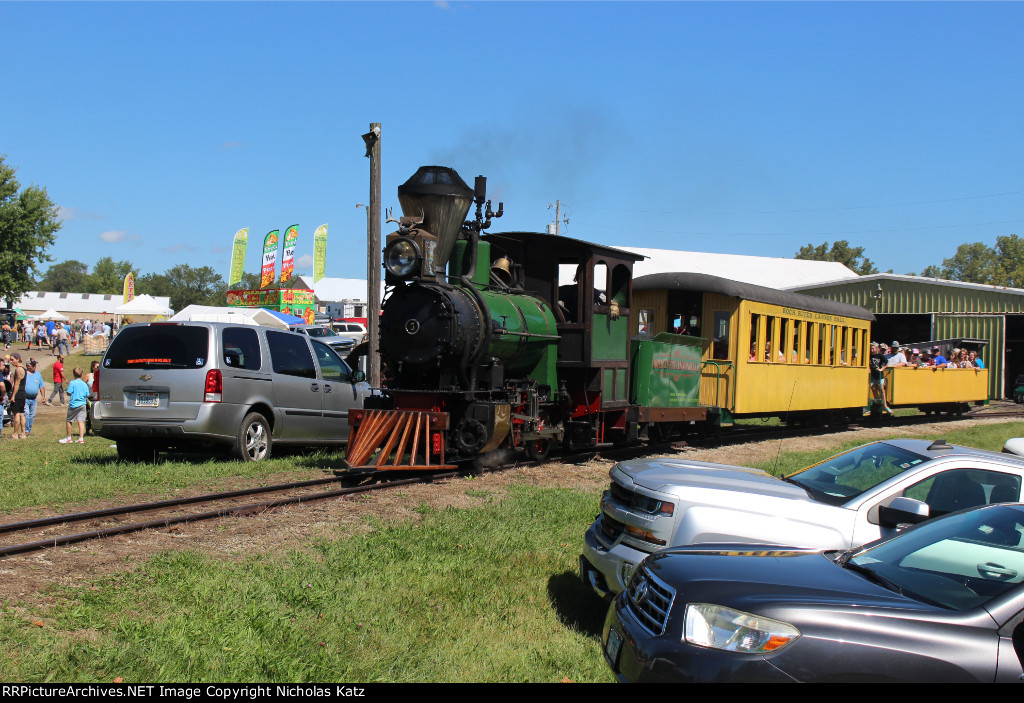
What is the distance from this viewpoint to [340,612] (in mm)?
5020

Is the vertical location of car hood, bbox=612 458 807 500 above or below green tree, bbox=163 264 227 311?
below

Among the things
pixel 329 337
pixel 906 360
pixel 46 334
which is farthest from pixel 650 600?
pixel 46 334

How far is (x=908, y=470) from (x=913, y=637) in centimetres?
251

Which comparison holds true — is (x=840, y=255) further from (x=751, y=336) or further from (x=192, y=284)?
(x=192, y=284)

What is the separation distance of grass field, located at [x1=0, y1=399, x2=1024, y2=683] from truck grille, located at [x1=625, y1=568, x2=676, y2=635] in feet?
2.42

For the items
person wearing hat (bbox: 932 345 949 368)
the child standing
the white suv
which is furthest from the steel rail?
the white suv

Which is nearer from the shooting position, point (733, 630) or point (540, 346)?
point (733, 630)

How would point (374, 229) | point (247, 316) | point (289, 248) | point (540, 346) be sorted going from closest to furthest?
point (540, 346) < point (374, 229) < point (247, 316) < point (289, 248)

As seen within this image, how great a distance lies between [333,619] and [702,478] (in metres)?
2.60

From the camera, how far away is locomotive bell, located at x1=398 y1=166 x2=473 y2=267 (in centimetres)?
1006

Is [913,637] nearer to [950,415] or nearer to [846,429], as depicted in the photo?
[846,429]

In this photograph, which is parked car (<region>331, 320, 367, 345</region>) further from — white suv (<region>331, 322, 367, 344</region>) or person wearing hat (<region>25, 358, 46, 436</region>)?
person wearing hat (<region>25, 358, 46, 436</region>)

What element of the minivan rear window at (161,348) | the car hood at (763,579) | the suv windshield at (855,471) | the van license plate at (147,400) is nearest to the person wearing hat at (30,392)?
the minivan rear window at (161,348)

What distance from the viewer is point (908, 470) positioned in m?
5.36
